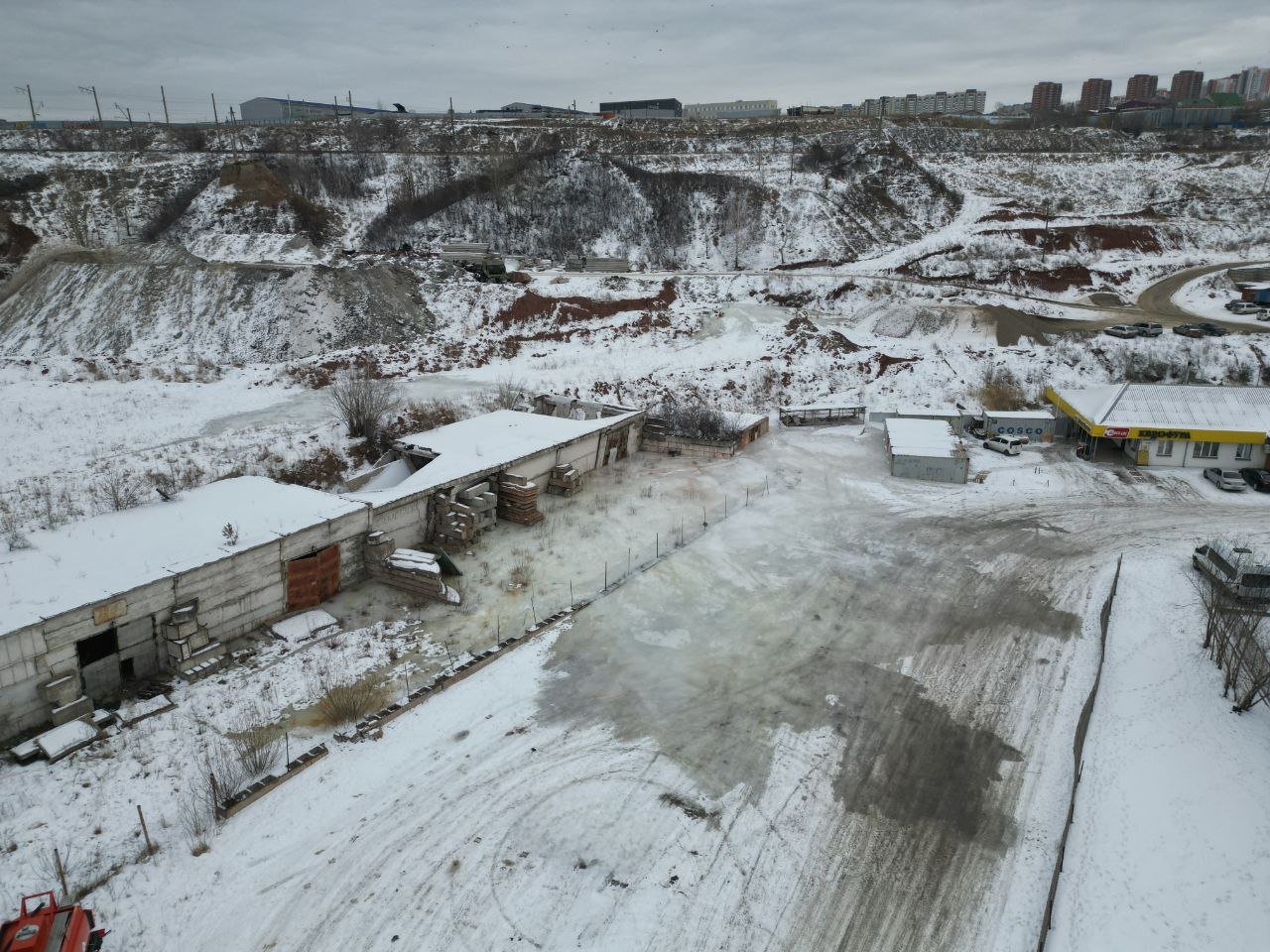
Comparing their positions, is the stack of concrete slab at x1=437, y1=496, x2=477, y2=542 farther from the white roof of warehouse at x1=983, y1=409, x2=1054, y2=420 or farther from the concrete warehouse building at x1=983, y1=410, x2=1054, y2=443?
the white roof of warehouse at x1=983, y1=409, x2=1054, y2=420

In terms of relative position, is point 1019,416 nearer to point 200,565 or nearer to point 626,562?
point 626,562

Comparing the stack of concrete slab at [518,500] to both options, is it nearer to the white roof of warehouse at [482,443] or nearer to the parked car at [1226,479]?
the white roof of warehouse at [482,443]

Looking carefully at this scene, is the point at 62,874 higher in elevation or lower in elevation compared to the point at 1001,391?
lower

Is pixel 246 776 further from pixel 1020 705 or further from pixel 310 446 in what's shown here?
pixel 310 446

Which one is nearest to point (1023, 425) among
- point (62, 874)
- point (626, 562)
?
point (626, 562)

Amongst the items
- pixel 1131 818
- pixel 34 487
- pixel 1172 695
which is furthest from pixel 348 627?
pixel 1172 695

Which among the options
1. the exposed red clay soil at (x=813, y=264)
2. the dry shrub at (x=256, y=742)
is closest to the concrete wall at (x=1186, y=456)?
the dry shrub at (x=256, y=742)
